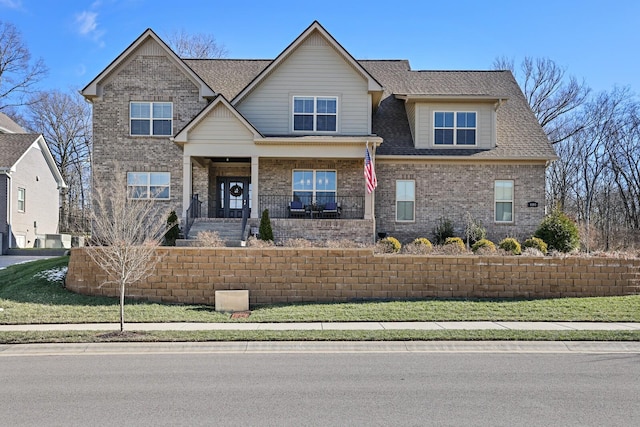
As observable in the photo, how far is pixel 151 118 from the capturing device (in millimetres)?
24156

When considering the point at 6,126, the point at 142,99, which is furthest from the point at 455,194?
the point at 6,126

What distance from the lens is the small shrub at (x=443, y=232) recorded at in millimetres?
22875

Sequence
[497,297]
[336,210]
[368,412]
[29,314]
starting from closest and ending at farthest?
1. [368,412]
2. [29,314]
3. [497,297]
4. [336,210]

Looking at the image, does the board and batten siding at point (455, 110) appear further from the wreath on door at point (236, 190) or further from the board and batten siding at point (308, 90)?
the wreath on door at point (236, 190)

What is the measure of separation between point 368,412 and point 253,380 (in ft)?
7.39

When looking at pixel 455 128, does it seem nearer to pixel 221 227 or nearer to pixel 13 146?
pixel 221 227

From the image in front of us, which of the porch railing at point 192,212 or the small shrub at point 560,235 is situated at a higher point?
the porch railing at point 192,212

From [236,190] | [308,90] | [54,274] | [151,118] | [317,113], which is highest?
[308,90]

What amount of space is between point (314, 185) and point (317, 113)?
10.6 ft

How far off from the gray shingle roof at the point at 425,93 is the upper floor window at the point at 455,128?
1.75 feet

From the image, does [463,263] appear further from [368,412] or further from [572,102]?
[572,102]

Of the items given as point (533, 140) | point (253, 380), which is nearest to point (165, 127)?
point (533, 140)

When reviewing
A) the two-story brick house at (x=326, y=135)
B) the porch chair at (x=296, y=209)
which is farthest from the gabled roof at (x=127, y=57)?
the porch chair at (x=296, y=209)

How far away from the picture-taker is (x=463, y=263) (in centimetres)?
1545
